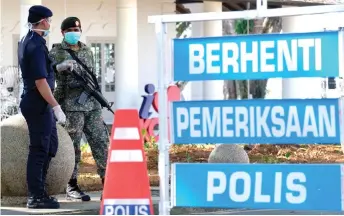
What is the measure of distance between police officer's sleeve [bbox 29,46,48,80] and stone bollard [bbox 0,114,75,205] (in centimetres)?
109

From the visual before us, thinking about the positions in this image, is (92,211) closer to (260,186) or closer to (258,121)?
(260,186)

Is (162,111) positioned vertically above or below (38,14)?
below

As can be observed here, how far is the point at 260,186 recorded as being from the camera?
715 cm

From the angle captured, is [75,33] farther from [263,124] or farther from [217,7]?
[217,7]

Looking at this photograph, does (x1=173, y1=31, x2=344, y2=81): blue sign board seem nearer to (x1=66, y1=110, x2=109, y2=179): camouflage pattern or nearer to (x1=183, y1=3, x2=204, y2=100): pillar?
(x1=66, y1=110, x2=109, y2=179): camouflage pattern

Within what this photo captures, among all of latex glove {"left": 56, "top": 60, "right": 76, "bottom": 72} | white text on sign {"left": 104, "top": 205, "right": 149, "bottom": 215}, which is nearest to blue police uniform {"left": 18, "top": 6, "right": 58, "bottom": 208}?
latex glove {"left": 56, "top": 60, "right": 76, "bottom": 72}

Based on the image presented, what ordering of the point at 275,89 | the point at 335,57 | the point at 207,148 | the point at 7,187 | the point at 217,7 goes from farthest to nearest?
the point at 275,89 → the point at 217,7 → the point at 207,148 → the point at 7,187 → the point at 335,57

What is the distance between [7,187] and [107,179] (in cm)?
291

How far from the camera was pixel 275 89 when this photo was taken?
138ft

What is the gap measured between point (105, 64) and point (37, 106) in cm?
1819

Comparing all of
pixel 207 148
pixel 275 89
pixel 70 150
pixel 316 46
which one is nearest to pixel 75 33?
pixel 70 150

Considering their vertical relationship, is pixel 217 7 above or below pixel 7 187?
above

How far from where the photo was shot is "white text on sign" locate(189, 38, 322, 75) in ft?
23.0

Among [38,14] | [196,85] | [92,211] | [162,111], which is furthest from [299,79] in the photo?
[162,111]
